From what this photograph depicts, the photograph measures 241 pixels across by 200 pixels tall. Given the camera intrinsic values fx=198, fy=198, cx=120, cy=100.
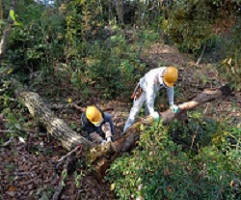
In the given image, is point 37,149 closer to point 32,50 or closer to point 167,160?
point 167,160

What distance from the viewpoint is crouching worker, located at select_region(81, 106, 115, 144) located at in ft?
10.6

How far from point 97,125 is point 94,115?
0.23 meters

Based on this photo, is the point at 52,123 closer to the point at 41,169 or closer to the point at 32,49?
the point at 41,169

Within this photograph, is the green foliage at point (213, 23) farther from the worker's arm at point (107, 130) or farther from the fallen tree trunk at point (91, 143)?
the worker's arm at point (107, 130)

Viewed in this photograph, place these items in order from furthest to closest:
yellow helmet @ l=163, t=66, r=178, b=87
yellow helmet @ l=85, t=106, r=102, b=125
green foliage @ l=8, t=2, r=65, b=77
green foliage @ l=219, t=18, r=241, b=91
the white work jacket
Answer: green foliage @ l=8, t=2, r=65, b=77 → the white work jacket → yellow helmet @ l=163, t=66, r=178, b=87 → yellow helmet @ l=85, t=106, r=102, b=125 → green foliage @ l=219, t=18, r=241, b=91

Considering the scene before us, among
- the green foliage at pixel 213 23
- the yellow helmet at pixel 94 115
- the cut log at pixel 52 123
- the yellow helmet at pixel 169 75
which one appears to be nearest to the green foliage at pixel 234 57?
the green foliage at pixel 213 23

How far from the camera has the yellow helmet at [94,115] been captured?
3195 millimetres

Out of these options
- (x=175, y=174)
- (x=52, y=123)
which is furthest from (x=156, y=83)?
(x=52, y=123)

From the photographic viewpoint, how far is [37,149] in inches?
138

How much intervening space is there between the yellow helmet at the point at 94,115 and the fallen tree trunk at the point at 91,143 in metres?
0.36

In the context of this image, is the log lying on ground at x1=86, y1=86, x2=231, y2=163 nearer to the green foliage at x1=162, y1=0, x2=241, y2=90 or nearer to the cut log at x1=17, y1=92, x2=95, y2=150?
the cut log at x1=17, y1=92, x2=95, y2=150

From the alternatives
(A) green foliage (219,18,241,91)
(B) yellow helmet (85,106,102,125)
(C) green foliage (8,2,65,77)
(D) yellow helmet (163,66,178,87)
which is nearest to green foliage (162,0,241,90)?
(A) green foliage (219,18,241,91)

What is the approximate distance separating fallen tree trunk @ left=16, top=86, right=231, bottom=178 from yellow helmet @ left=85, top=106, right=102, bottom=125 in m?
0.36

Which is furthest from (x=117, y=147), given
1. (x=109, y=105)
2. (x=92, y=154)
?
(x=109, y=105)
